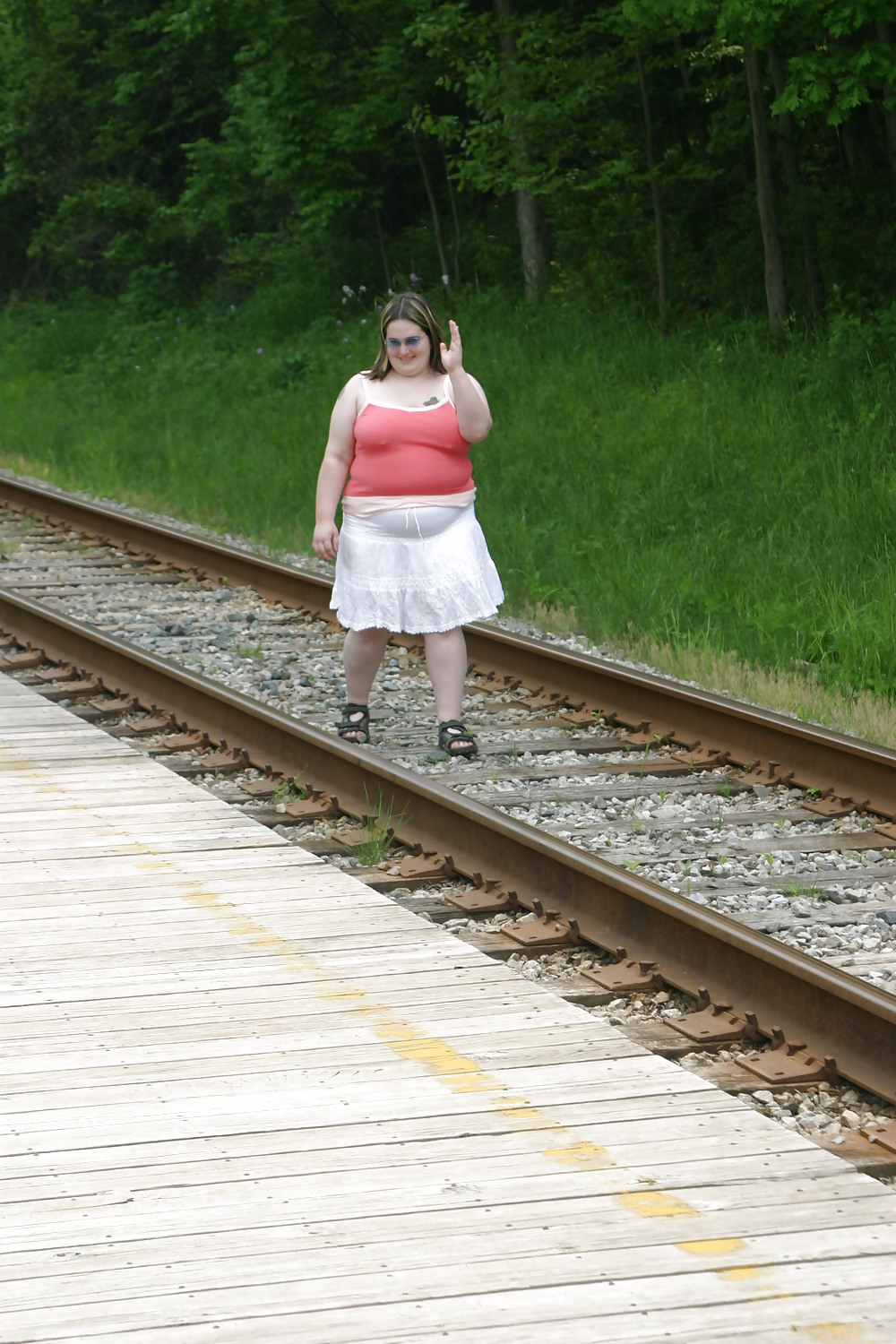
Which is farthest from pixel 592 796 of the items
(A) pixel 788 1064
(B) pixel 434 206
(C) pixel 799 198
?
(B) pixel 434 206

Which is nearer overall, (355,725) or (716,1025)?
(716,1025)

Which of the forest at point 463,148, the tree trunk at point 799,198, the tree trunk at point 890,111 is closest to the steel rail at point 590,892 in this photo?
the forest at point 463,148

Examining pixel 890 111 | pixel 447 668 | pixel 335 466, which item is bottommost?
pixel 447 668

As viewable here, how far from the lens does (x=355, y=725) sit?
7461 mm

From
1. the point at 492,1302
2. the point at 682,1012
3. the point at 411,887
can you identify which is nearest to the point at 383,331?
the point at 411,887

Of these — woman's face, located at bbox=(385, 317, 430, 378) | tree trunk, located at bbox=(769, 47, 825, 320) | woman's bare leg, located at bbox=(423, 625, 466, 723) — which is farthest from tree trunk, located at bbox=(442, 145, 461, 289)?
woman's face, located at bbox=(385, 317, 430, 378)

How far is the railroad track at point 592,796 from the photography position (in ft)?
14.6

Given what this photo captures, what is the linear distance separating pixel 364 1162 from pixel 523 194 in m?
17.4

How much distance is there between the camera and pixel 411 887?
18.6ft

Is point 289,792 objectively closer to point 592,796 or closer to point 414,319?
point 592,796

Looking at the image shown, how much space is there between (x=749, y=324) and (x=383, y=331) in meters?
9.07

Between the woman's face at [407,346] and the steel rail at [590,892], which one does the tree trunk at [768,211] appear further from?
the woman's face at [407,346]

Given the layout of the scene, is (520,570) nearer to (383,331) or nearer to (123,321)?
(383,331)

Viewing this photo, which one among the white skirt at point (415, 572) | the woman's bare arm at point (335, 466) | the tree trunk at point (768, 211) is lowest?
the white skirt at point (415, 572)
